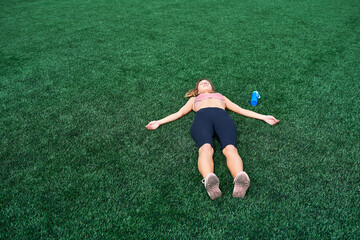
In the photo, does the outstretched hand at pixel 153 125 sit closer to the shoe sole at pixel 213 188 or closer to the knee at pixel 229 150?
the knee at pixel 229 150

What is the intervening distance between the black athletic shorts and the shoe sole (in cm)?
53

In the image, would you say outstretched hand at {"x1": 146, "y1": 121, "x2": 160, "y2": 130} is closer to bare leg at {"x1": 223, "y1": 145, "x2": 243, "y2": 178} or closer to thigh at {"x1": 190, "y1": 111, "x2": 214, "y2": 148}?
thigh at {"x1": 190, "y1": 111, "x2": 214, "y2": 148}

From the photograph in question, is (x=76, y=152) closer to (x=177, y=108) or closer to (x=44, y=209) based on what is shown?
(x=44, y=209)

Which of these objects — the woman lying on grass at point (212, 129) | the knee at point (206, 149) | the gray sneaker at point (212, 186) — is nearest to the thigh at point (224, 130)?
the woman lying on grass at point (212, 129)

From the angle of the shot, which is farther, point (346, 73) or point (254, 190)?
point (346, 73)

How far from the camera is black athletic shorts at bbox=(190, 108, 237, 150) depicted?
2705mm

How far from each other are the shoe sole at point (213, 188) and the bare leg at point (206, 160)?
0.14 metres

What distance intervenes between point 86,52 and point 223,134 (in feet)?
13.3

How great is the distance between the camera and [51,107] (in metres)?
3.60

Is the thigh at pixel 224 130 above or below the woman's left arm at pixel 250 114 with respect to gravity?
above

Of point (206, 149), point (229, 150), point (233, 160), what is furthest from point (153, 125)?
point (233, 160)

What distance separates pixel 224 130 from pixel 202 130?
0.83 feet

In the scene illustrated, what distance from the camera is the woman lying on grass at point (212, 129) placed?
224 centimetres

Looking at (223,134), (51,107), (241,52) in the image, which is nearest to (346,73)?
(241,52)
